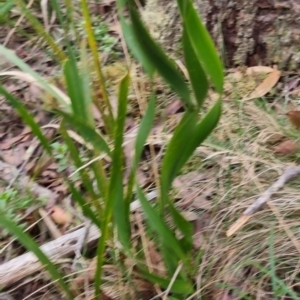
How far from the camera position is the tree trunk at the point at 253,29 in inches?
52.9

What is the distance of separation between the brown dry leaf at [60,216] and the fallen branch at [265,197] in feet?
1.36

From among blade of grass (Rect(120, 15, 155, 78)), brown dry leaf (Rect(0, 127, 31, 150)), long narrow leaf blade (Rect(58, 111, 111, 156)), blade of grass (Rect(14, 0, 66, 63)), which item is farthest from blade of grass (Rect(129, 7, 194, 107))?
brown dry leaf (Rect(0, 127, 31, 150))

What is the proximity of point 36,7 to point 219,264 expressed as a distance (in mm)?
1221

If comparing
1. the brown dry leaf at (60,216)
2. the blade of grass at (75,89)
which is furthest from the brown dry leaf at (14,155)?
the blade of grass at (75,89)

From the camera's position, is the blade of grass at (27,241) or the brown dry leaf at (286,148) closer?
the blade of grass at (27,241)

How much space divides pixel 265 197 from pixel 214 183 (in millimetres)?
149

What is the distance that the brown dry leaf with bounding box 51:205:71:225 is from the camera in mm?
1207

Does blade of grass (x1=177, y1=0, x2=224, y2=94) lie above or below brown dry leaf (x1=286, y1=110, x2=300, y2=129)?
above

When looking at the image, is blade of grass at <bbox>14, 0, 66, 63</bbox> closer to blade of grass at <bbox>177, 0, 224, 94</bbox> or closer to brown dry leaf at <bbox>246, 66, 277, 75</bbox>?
blade of grass at <bbox>177, 0, 224, 94</bbox>

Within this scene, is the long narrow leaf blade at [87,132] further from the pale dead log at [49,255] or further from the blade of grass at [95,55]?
the pale dead log at [49,255]

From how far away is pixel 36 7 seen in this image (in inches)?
70.7

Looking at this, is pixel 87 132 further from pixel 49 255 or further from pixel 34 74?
pixel 49 255

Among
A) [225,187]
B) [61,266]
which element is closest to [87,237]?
[61,266]

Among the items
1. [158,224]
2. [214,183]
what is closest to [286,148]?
[214,183]
